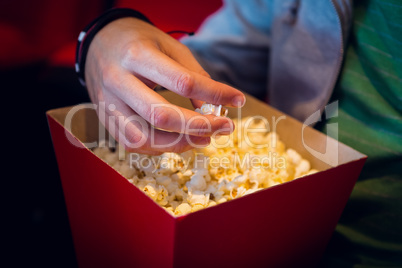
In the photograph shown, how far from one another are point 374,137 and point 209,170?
1.14 ft

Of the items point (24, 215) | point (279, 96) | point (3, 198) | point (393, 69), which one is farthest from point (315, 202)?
point (3, 198)

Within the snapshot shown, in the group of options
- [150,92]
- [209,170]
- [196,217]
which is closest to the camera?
[196,217]

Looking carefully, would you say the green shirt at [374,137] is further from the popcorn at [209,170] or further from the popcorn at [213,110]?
the popcorn at [213,110]

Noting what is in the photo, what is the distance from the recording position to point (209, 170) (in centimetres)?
70

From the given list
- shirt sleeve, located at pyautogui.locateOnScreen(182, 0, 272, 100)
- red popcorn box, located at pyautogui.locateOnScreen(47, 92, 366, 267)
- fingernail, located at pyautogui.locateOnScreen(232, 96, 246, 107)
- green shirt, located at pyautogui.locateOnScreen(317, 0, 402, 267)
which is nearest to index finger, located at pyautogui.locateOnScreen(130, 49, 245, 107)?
fingernail, located at pyautogui.locateOnScreen(232, 96, 246, 107)

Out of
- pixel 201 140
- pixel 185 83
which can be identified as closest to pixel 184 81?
pixel 185 83

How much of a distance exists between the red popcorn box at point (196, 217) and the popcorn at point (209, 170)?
0.07 m

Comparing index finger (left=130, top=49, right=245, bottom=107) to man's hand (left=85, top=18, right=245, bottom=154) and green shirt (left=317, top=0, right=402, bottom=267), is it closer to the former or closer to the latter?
man's hand (left=85, top=18, right=245, bottom=154)

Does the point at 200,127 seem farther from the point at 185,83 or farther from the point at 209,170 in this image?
the point at 209,170

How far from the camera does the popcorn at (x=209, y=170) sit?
2.00ft

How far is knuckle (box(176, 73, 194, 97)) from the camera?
1.71ft

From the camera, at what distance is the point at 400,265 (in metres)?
0.68

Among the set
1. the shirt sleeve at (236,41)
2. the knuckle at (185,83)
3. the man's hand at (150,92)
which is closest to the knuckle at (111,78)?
the man's hand at (150,92)

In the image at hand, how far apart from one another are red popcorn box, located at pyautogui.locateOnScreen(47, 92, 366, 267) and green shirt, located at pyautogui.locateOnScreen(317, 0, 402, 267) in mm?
97
